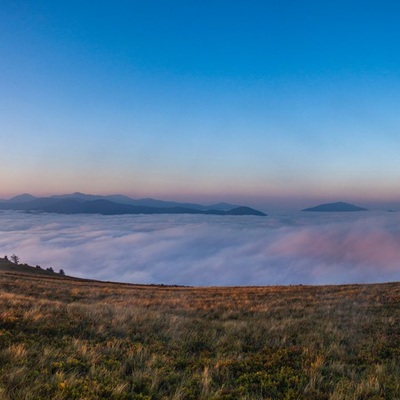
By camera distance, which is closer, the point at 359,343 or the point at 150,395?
the point at 150,395

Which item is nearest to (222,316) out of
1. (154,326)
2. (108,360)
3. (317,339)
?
(154,326)

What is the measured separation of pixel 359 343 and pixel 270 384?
4524 mm

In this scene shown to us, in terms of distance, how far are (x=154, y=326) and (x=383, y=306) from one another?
11839mm

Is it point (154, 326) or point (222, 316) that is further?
point (222, 316)

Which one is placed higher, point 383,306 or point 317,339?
point 317,339

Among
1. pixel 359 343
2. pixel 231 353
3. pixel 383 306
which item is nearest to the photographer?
pixel 231 353

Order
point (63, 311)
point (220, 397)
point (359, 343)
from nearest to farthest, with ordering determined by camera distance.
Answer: point (220, 397), point (359, 343), point (63, 311)

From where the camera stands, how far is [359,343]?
29.1ft

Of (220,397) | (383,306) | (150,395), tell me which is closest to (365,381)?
(220,397)

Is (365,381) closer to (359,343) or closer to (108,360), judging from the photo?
(359,343)

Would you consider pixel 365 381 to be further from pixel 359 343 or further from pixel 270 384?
pixel 359 343

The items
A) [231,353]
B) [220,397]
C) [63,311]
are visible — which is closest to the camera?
[220,397]

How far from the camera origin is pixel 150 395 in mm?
5133

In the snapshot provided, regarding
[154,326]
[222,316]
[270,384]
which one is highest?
[270,384]
